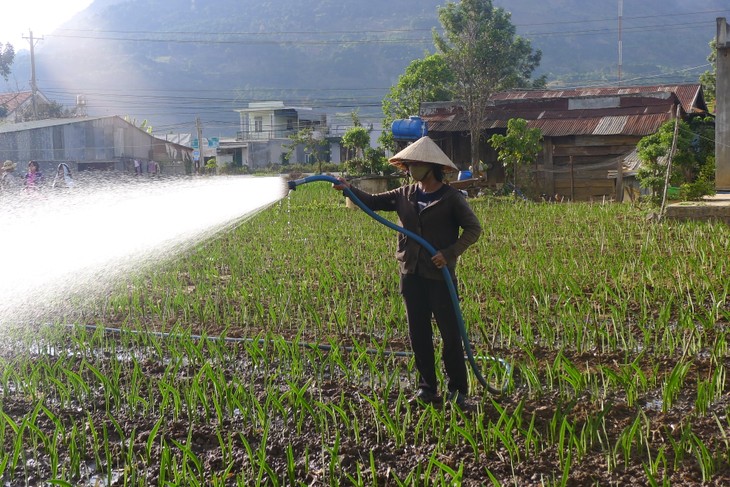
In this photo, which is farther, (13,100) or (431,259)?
(13,100)

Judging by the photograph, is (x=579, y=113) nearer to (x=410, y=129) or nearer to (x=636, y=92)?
(x=636, y=92)

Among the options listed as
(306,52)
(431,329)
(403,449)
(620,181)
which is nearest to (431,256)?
(431,329)

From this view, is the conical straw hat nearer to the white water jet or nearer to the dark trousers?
the dark trousers

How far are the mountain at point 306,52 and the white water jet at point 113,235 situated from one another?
105560mm

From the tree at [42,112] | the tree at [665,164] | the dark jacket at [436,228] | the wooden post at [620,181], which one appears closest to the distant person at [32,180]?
the tree at [665,164]

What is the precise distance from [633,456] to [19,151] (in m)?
30.6

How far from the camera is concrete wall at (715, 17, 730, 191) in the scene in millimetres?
14406

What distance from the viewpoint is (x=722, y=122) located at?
578 inches

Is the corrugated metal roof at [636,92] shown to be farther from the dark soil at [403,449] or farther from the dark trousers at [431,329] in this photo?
the dark soil at [403,449]

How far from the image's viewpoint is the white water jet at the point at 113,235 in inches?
253

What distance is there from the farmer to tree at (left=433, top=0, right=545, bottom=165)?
721 inches

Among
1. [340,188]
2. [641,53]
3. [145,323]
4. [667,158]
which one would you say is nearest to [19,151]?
[667,158]

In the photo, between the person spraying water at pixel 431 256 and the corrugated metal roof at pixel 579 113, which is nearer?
the person spraying water at pixel 431 256

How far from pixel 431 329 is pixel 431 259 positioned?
0.37 m
